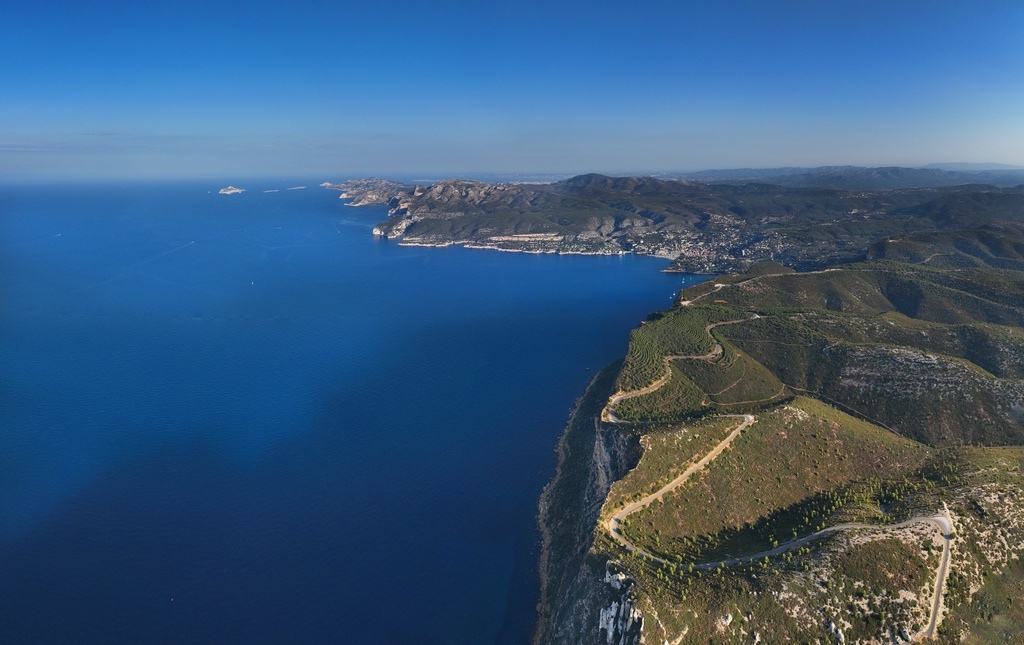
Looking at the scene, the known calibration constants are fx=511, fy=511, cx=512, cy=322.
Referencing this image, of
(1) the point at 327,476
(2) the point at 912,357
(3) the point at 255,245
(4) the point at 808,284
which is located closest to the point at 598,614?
(1) the point at 327,476

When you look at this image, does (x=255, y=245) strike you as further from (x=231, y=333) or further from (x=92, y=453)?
(x=92, y=453)

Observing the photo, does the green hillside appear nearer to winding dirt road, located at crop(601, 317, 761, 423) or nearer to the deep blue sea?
winding dirt road, located at crop(601, 317, 761, 423)

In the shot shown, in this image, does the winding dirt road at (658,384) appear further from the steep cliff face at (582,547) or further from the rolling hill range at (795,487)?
the steep cliff face at (582,547)

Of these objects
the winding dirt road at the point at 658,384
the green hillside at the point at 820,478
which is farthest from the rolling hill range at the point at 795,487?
the winding dirt road at the point at 658,384

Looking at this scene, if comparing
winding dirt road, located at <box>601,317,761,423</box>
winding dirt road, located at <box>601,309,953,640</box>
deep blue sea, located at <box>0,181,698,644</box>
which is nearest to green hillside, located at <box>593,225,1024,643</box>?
winding dirt road, located at <box>601,309,953,640</box>

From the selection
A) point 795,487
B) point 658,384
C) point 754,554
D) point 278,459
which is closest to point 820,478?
point 795,487

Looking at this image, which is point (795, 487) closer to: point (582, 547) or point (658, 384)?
point (582, 547)

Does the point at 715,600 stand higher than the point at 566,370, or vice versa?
the point at 715,600
